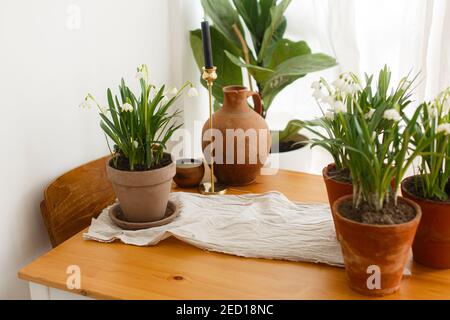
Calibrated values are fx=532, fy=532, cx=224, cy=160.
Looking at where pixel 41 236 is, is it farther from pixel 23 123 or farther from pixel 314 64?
pixel 314 64

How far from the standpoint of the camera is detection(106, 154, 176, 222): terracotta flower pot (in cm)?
114

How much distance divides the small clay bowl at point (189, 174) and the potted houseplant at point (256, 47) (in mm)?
300

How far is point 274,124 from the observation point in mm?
1864

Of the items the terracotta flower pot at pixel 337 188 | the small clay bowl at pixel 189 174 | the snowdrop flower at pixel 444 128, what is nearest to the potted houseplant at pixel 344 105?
the terracotta flower pot at pixel 337 188

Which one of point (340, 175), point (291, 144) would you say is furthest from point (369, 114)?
point (291, 144)

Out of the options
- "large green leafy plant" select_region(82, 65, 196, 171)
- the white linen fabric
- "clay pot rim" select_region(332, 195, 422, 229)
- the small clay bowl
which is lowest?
the white linen fabric

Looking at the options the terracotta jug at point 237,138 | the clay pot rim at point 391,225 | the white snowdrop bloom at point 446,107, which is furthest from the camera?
the terracotta jug at point 237,138

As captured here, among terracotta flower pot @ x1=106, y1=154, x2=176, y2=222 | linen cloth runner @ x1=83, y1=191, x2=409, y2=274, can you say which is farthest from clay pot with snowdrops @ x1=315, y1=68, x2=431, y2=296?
terracotta flower pot @ x1=106, y1=154, x2=176, y2=222

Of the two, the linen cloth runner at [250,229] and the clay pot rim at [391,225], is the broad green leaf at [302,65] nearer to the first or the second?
the linen cloth runner at [250,229]

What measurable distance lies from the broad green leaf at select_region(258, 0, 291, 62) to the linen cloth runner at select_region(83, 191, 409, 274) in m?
0.56

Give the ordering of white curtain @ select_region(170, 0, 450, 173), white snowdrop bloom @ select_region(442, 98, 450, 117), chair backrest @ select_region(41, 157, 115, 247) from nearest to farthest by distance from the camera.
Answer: white snowdrop bloom @ select_region(442, 98, 450, 117) → chair backrest @ select_region(41, 157, 115, 247) → white curtain @ select_region(170, 0, 450, 173)

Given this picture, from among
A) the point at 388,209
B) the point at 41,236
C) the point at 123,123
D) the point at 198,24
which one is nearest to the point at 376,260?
the point at 388,209

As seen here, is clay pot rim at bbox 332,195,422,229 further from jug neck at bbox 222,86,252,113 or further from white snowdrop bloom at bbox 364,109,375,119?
jug neck at bbox 222,86,252,113

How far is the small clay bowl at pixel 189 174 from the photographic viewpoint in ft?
4.66
